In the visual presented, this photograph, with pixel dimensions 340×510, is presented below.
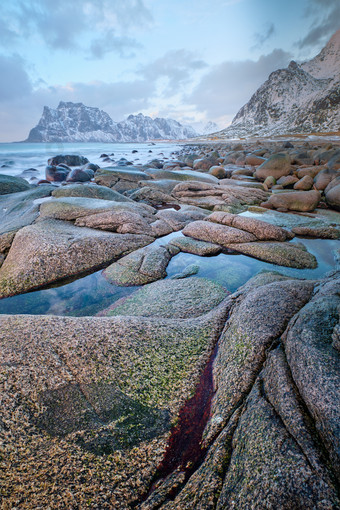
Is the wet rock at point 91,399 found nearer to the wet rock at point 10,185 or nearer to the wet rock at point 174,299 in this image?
the wet rock at point 174,299

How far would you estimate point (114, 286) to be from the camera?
162 inches

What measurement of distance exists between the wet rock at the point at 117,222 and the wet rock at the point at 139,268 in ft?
3.25

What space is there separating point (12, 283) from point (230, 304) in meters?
3.64

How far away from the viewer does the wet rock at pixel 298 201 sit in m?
7.83

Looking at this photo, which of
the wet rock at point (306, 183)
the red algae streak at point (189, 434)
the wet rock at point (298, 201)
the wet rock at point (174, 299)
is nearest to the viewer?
the red algae streak at point (189, 434)

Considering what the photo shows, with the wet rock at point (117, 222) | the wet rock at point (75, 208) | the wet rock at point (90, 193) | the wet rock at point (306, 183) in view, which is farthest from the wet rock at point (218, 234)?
the wet rock at point (306, 183)

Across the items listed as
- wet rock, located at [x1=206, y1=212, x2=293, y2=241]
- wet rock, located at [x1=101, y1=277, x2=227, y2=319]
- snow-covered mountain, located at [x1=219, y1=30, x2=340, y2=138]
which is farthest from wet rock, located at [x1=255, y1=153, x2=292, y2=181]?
snow-covered mountain, located at [x1=219, y1=30, x2=340, y2=138]

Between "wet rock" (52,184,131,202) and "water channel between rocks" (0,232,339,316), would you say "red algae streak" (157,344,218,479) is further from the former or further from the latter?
"wet rock" (52,184,131,202)

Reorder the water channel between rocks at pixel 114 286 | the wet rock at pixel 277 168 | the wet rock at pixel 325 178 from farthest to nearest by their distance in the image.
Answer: the wet rock at pixel 277 168, the wet rock at pixel 325 178, the water channel between rocks at pixel 114 286

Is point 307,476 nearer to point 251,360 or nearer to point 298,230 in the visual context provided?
point 251,360

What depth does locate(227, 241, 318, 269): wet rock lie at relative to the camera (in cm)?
→ 464

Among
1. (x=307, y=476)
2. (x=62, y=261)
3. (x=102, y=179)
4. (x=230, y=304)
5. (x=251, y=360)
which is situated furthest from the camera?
(x=102, y=179)

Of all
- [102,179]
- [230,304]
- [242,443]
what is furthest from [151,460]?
[102,179]

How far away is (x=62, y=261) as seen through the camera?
4.39 metres
